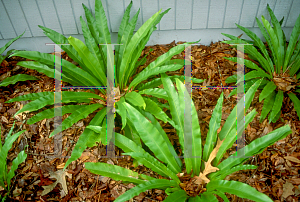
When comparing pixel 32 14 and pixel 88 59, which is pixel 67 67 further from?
pixel 32 14

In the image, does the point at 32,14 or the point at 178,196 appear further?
the point at 32,14

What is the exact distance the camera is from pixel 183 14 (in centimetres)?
210

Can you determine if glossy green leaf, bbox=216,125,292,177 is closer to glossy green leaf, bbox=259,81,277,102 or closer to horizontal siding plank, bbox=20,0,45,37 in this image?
glossy green leaf, bbox=259,81,277,102

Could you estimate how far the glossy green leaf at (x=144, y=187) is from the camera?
1159mm

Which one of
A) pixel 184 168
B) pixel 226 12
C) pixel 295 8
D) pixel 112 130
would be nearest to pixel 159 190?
pixel 184 168

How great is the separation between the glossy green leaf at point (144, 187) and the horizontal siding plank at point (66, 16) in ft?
5.62

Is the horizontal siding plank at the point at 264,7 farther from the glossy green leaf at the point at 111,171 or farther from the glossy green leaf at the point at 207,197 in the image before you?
the glossy green leaf at the point at 111,171

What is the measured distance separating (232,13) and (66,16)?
165 cm

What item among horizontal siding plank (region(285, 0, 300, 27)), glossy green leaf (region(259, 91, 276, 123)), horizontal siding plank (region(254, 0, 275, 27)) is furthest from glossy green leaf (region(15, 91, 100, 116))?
horizontal siding plank (region(285, 0, 300, 27))

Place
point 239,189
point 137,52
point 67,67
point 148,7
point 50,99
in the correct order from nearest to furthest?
point 239,189
point 50,99
point 67,67
point 137,52
point 148,7

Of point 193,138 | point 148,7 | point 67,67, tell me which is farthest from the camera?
point 148,7

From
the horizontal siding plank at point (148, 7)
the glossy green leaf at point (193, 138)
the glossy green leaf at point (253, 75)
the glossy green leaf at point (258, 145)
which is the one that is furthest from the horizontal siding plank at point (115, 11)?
the glossy green leaf at point (258, 145)

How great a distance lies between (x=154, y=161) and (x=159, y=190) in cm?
32

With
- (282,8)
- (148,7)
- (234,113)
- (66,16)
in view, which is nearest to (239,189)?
(234,113)
